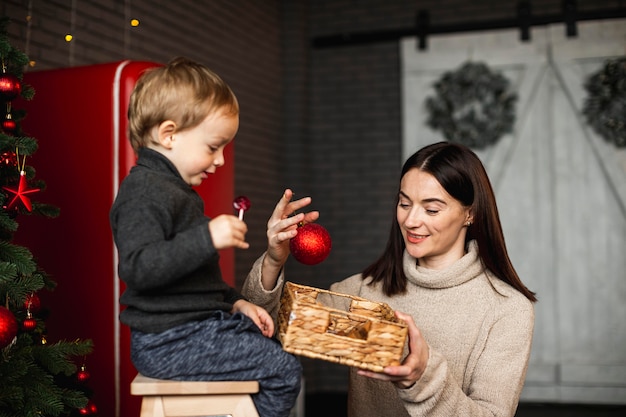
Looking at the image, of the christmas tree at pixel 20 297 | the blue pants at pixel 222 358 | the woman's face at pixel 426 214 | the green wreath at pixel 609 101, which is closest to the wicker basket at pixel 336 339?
the blue pants at pixel 222 358

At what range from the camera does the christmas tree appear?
1980mm

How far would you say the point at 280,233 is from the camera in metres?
1.88

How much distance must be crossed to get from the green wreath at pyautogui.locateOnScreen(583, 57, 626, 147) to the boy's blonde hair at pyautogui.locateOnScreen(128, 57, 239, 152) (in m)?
4.50

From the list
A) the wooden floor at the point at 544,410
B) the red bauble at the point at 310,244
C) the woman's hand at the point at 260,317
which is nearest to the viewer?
the woman's hand at the point at 260,317

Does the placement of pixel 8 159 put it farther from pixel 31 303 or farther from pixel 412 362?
pixel 412 362

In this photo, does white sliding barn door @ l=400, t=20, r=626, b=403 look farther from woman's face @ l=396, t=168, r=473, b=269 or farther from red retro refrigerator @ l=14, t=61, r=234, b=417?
red retro refrigerator @ l=14, t=61, r=234, b=417

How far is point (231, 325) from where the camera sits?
1571 mm

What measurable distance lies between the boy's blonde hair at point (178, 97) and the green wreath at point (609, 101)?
4502 millimetres

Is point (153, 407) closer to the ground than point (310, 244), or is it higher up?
closer to the ground

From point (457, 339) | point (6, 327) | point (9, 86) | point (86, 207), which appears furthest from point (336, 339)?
point (86, 207)

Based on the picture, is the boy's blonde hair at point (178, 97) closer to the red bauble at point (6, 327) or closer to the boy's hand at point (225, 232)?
the boy's hand at point (225, 232)

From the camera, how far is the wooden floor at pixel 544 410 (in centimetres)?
520

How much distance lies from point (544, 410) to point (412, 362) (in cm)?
413

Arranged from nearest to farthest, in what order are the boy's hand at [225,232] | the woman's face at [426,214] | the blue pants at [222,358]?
the boy's hand at [225,232], the blue pants at [222,358], the woman's face at [426,214]
